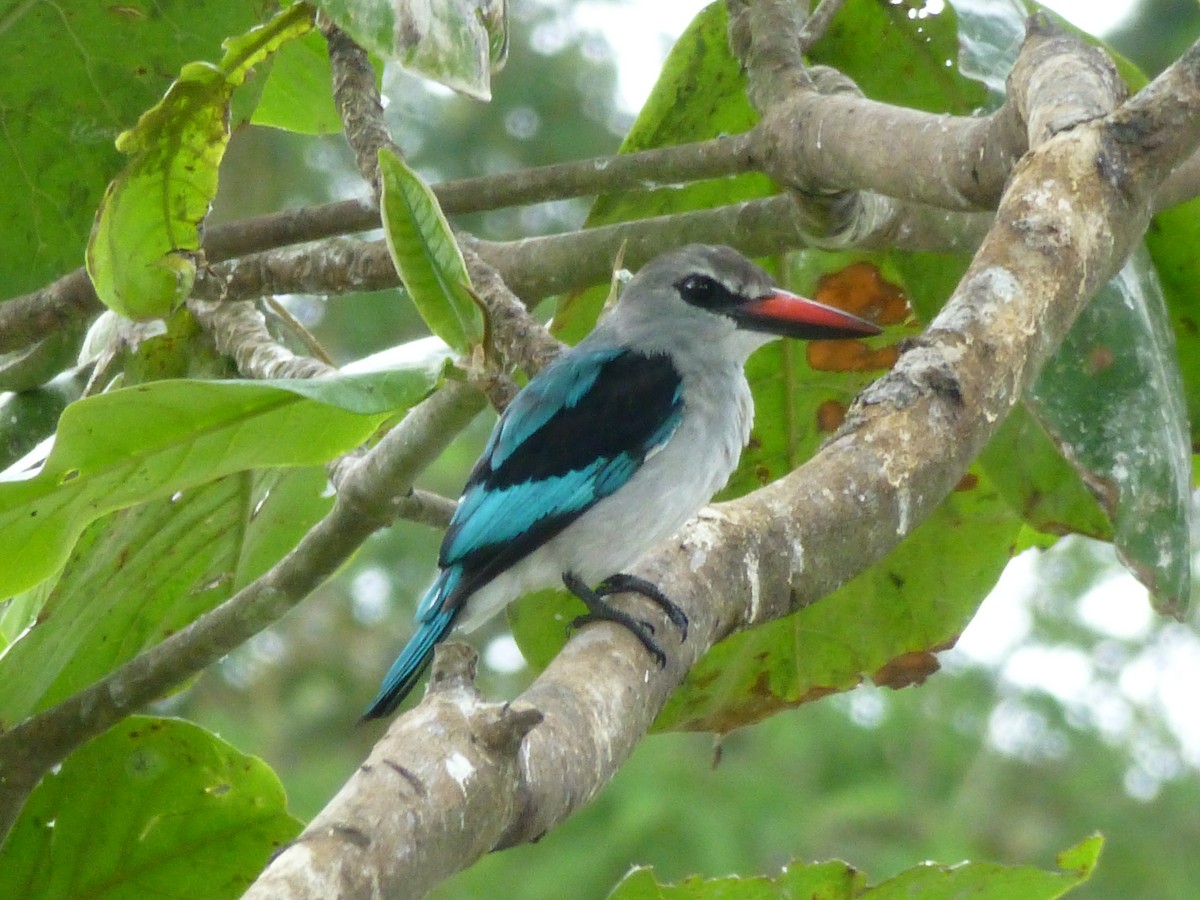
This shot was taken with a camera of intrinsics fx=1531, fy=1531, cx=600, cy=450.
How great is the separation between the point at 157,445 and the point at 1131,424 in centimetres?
140

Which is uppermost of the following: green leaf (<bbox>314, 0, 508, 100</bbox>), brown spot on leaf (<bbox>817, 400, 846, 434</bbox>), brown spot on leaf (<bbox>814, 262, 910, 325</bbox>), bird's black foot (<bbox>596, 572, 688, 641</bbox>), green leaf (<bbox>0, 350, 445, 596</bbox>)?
brown spot on leaf (<bbox>814, 262, 910, 325</bbox>)

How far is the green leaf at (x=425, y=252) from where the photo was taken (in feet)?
6.29

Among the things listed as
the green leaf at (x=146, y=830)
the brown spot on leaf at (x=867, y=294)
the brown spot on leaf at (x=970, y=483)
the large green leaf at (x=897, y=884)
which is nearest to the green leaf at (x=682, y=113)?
the brown spot on leaf at (x=867, y=294)

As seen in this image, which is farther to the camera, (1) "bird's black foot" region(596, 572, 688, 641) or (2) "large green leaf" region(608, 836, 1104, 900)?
(2) "large green leaf" region(608, 836, 1104, 900)

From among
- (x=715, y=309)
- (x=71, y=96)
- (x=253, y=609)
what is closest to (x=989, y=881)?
(x=253, y=609)

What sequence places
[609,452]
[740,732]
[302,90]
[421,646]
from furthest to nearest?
[740,732]
[302,90]
[609,452]
[421,646]

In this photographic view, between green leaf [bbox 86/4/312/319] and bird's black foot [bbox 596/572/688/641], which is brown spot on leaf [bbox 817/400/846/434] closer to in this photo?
bird's black foot [bbox 596/572/688/641]

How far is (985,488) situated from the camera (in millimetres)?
2936

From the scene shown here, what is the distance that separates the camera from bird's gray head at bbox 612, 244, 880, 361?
113 inches

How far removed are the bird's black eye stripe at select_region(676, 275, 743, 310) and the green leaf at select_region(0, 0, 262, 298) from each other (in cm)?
100

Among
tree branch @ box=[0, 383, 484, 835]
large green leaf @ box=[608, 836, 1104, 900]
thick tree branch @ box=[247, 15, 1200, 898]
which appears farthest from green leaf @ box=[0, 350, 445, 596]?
large green leaf @ box=[608, 836, 1104, 900]

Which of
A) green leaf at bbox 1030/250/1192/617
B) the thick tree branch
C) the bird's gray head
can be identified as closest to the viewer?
the thick tree branch

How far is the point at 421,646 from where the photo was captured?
8.77 ft

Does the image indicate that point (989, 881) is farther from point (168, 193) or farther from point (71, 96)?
point (71, 96)
